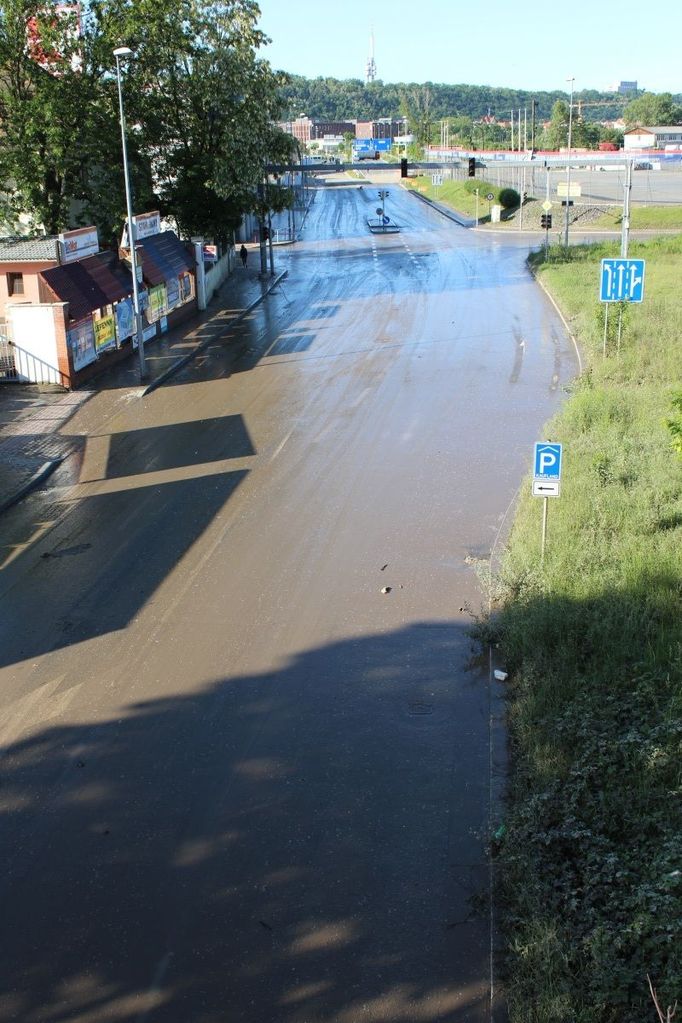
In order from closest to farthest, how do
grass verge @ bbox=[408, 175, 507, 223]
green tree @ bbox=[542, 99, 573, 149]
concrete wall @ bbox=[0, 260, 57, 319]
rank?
concrete wall @ bbox=[0, 260, 57, 319], grass verge @ bbox=[408, 175, 507, 223], green tree @ bbox=[542, 99, 573, 149]

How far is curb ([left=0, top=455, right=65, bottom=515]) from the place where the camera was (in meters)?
17.7

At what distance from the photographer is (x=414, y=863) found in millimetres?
8508

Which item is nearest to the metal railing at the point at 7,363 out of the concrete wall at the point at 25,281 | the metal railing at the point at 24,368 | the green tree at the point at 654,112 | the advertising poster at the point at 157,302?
the metal railing at the point at 24,368

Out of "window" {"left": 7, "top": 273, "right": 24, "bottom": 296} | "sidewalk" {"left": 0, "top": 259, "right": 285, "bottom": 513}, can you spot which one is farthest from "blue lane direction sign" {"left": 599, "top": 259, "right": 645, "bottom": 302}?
"window" {"left": 7, "top": 273, "right": 24, "bottom": 296}

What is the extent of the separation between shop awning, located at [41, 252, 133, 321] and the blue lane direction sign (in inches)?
529

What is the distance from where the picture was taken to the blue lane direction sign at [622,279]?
24.8 metres

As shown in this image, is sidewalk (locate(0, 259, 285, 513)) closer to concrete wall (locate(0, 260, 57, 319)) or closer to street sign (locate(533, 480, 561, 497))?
concrete wall (locate(0, 260, 57, 319))

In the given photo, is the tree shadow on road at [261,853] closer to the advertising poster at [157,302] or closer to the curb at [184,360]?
the curb at [184,360]

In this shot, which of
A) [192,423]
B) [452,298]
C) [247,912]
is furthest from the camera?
[452,298]

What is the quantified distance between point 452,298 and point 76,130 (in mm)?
15752

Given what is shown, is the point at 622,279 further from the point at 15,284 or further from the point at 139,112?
the point at 139,112

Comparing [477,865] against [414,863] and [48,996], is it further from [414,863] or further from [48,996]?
[48,996]

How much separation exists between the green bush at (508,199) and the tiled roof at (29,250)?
5311cm

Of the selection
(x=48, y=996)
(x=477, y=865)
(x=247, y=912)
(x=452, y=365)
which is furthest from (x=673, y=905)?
(x=452, y=365)
